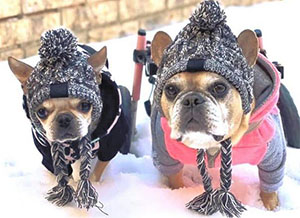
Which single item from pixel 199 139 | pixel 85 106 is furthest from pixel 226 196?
pixel 85 106

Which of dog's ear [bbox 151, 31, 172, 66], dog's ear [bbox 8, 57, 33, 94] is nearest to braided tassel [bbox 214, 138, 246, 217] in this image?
dog's ear [bbox 151, 31, 172, 66]

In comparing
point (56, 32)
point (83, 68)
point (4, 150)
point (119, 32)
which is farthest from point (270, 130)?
point (119, 32)

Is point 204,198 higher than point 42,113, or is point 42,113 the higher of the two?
point 42,113

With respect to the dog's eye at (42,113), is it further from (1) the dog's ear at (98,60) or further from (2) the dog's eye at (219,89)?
(2) the dog's eye at (219,89)

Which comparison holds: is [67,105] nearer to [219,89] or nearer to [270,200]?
[219,89]

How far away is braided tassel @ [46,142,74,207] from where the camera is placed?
1.64 meters

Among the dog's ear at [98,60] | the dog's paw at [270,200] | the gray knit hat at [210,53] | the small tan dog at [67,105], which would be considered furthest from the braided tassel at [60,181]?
the dog's paw at [270,200]

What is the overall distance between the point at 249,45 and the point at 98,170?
2.23ft

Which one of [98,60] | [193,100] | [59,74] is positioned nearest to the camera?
[193,100]

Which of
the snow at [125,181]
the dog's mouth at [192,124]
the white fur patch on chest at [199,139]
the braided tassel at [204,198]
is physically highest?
the dog's mouth at [192,124]

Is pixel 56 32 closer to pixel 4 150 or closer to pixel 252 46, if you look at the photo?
pixel 252 46

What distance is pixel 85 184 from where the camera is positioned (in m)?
1.63

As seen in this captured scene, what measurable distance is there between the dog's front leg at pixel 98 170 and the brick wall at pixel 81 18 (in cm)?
124

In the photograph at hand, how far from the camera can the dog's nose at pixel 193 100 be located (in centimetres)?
137
